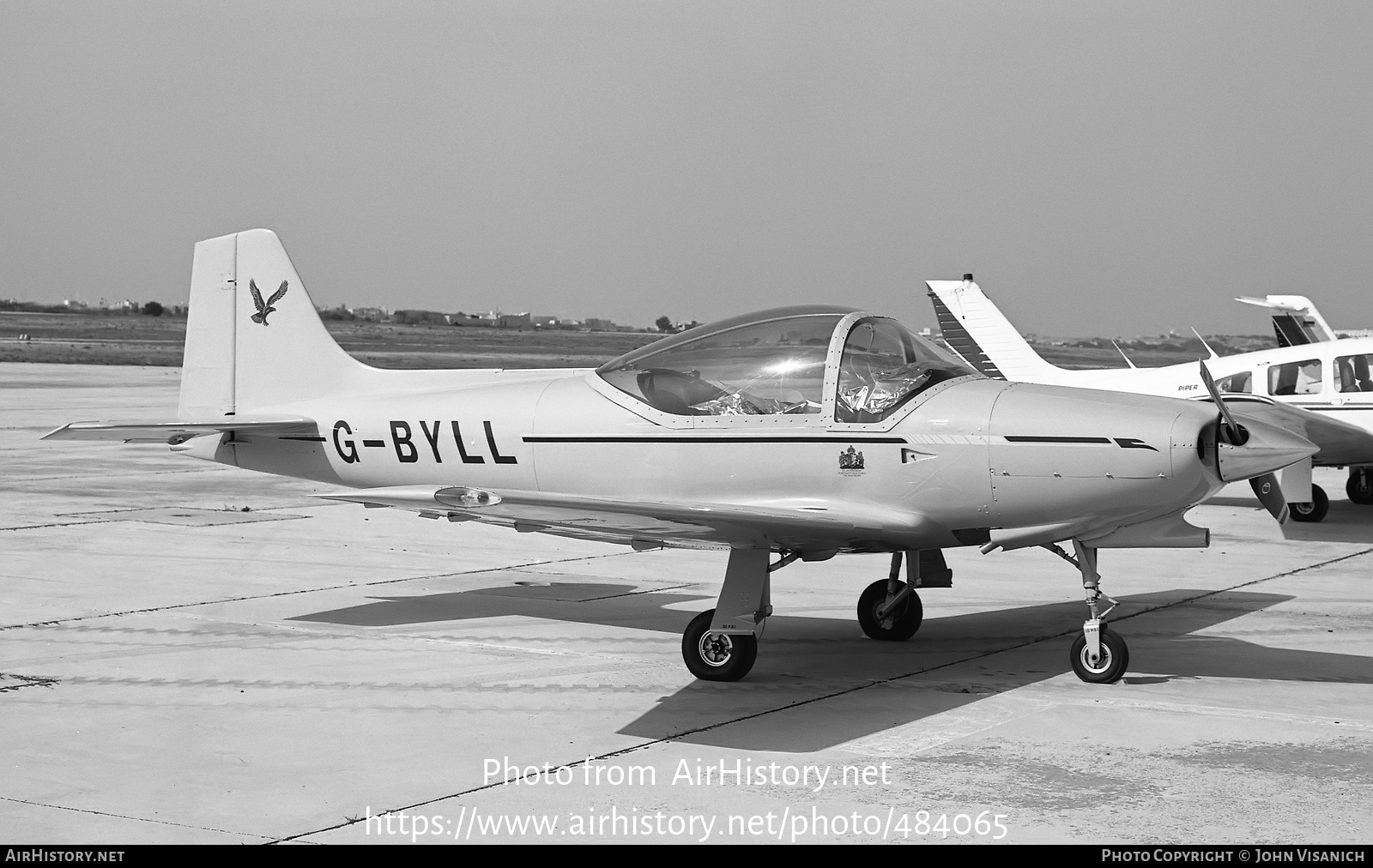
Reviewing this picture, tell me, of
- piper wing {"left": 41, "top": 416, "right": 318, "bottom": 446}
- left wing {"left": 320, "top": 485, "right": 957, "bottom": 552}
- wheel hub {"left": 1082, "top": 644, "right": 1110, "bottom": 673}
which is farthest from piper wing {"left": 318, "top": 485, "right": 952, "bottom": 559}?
piper wing {"left": 41, "top": 416, "right": 318, "bottom": 446}

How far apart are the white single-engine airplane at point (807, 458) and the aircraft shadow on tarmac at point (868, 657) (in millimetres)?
396

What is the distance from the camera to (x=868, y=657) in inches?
336

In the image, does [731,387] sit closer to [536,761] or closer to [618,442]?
[618,442]

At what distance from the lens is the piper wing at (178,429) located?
366 inches

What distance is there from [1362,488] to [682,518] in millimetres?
13319

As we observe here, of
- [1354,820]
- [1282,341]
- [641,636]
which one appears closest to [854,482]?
[641,636]

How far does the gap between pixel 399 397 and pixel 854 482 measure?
3419 mm

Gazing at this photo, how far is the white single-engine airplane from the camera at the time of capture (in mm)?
7215

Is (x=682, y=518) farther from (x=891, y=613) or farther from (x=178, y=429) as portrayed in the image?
(x=178, y=429)

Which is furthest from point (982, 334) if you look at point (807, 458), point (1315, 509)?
point (807, 458)

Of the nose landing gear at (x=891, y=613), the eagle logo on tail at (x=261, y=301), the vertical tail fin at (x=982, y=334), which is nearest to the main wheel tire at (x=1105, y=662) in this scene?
the nose landing gear at (x=891, y=613)

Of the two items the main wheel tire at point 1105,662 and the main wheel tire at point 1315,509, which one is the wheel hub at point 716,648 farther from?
the main wheel tire at point 1315,509

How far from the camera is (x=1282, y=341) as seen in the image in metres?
23.1

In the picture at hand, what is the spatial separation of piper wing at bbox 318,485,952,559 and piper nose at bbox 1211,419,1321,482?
152 cm
